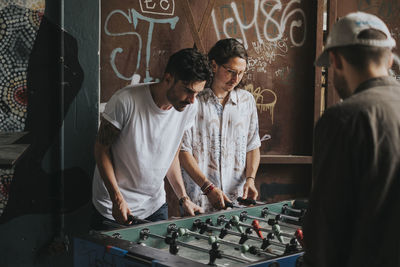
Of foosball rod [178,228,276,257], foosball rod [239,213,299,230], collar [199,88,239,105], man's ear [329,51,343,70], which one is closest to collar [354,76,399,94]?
man's ear [329,51,343,70]

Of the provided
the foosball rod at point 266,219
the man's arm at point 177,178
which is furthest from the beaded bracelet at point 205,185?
the foosball rod at point 266,219

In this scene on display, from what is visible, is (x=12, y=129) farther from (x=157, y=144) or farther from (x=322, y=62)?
→ (x=322, y=62)

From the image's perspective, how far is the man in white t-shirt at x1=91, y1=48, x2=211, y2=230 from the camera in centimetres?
311

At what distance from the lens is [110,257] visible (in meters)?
2.17

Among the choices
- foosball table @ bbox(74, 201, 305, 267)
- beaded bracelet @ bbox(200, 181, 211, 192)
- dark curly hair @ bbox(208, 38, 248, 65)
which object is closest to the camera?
foosball table @ bbox(74, 201, 305, 267)

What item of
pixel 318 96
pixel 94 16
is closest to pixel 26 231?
pixel 94 16

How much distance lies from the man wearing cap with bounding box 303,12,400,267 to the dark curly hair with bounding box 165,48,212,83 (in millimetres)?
1545

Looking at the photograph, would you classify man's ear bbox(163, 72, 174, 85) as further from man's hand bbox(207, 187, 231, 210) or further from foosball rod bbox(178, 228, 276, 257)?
foosball rod bbox(178, 228, 276, 257)

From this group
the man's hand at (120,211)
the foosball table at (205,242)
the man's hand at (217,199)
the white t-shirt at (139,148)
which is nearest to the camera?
the foosball table at (205,242)

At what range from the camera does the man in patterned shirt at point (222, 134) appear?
3.75 metres

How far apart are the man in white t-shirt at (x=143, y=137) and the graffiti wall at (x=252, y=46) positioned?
3.23ft

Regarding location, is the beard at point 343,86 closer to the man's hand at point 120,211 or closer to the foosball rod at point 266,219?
the foosball rod at point 266,219

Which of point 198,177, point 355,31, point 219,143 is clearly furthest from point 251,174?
point 355,31

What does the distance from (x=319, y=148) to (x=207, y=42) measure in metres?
3.05
